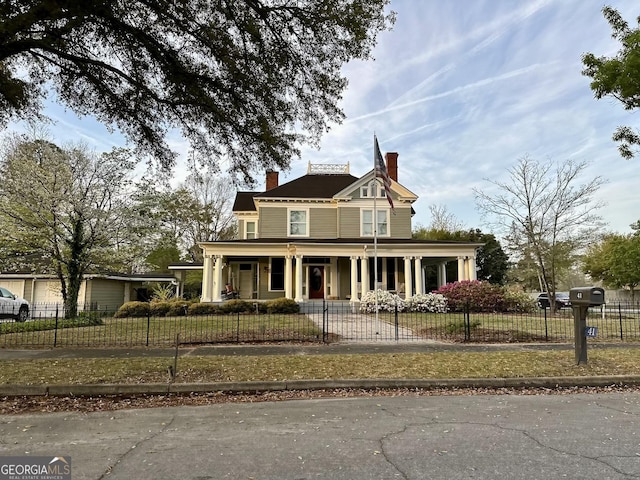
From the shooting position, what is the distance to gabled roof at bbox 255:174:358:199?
27203 millimetres

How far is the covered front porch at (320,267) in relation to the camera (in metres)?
23.3

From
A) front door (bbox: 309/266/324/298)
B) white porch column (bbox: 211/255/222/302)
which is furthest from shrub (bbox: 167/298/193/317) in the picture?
front door (bbox: 309/266/324/298)

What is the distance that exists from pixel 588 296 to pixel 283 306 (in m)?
14.6

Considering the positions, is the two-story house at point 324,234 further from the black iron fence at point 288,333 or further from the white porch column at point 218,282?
the black iron fence at point 288,333

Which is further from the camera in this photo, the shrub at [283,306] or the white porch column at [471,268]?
the white porch column at [471,268]

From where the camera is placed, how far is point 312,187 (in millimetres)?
28422

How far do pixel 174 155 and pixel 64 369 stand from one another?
4.71 meters

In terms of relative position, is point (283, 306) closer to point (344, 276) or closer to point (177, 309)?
point (177, 309)

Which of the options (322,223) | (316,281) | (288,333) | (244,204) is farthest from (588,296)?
(244,204)

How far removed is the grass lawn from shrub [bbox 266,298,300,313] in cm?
1145

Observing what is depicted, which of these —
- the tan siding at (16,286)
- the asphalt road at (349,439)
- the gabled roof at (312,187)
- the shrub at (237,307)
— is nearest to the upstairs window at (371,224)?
the gabled roof at (312,187)

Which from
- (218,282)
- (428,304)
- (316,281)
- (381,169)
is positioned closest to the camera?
(381,169)

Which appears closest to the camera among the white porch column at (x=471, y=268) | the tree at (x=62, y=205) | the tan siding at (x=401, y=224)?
the tree at (x=62, y=205)

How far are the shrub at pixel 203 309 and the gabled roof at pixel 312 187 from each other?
8.47 metres
